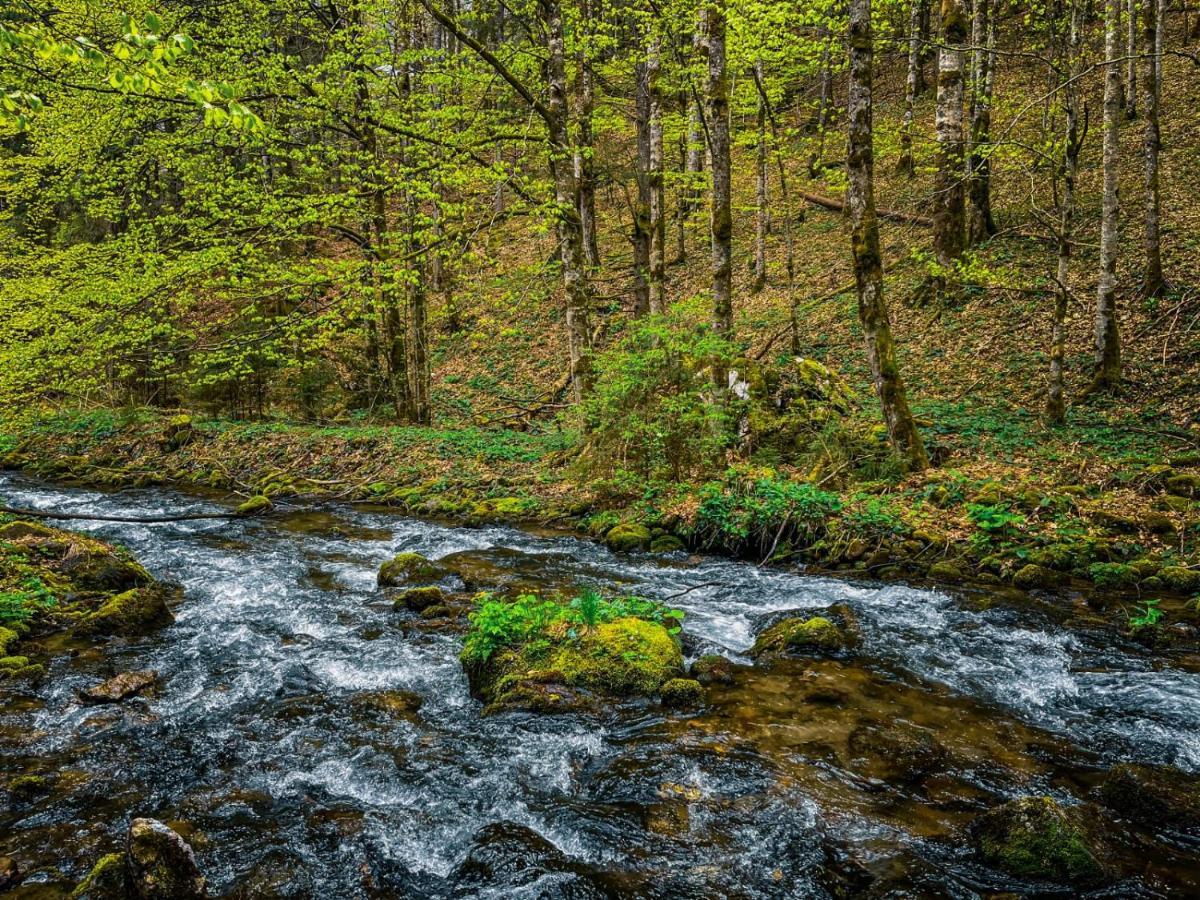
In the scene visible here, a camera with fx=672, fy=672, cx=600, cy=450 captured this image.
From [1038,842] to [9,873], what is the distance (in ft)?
18.1

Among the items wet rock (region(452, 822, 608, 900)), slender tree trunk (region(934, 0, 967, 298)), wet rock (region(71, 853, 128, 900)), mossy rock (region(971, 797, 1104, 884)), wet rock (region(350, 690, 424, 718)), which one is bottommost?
wet rock (region(452, 822, 608, 900))

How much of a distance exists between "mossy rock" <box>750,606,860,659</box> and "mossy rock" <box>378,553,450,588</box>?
421 cm

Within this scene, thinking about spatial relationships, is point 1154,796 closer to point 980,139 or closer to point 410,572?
point 410,572

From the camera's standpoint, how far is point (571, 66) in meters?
14.8

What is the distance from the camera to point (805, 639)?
21.1ft

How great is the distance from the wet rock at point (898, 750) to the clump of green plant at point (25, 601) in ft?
26.3

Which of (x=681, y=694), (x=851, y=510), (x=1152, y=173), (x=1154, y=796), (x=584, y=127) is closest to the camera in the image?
(x=1154, y=796)

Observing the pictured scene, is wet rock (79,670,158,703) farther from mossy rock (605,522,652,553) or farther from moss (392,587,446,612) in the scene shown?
mossy rock (605,522,652,553)

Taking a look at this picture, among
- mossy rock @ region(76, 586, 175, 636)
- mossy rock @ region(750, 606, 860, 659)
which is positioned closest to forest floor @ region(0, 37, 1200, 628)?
mossy rock @ region(750, 606, 860, 659)

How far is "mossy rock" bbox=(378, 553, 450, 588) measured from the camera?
337 inches

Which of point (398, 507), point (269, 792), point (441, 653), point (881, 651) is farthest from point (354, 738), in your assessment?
point (398, 507)

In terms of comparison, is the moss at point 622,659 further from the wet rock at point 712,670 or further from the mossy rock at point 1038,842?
the mossy rock at point 1038,842

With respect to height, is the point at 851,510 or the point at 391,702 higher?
the point at 851,510

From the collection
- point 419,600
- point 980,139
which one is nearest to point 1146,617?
point 419,600
